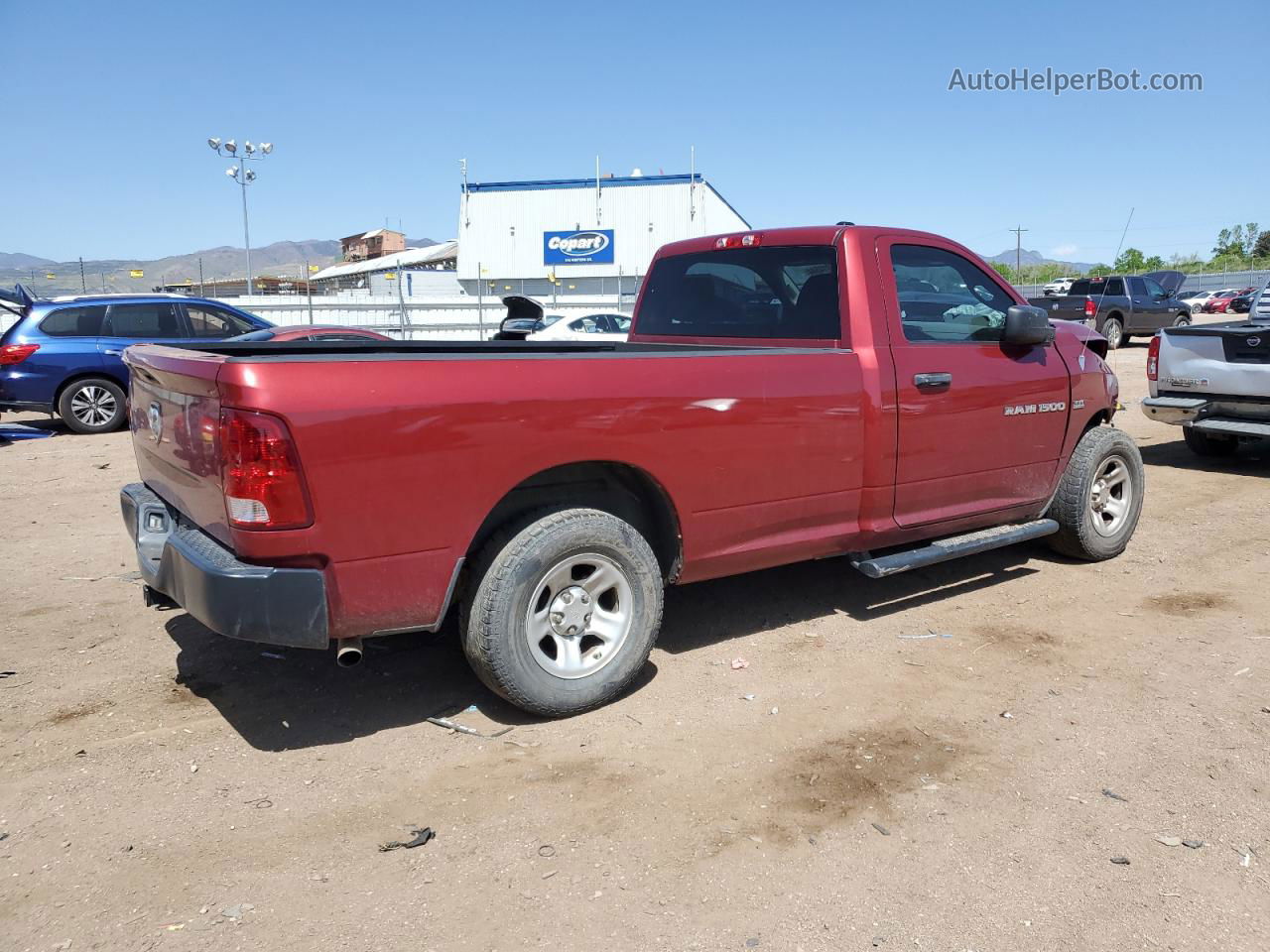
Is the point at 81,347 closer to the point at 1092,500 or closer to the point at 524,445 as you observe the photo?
the point at 524,445

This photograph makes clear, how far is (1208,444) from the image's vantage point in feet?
30.6

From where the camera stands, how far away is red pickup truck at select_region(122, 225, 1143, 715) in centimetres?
308

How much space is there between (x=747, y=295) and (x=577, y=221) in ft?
133

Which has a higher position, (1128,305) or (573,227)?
(573,227)

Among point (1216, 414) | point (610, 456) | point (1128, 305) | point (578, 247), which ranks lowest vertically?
point (1216, 414)

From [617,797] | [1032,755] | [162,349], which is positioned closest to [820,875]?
[617,797]

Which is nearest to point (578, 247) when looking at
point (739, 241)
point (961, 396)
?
point (739, 241)

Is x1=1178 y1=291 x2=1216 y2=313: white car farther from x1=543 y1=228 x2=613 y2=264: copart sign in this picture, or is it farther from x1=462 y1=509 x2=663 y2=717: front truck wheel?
x1=462 y1=509 x2=663 y2=717: front truck wheel

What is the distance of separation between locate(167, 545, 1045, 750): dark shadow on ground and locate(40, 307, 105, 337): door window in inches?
331

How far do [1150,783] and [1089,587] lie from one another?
7.77ft

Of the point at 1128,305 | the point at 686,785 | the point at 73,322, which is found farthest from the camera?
the point at 1128,305

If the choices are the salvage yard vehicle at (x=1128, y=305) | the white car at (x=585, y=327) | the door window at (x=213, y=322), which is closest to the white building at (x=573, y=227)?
the salvage yard vehicle at (x=1128, y=305)

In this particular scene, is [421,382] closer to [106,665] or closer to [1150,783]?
[106,665]

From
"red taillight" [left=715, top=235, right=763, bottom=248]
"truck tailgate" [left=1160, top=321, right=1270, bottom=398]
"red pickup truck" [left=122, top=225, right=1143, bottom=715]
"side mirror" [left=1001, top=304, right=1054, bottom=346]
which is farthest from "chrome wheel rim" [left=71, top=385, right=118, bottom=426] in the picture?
"truck tailgate" [left=1160, top=321, right=1270, bottom=398]
